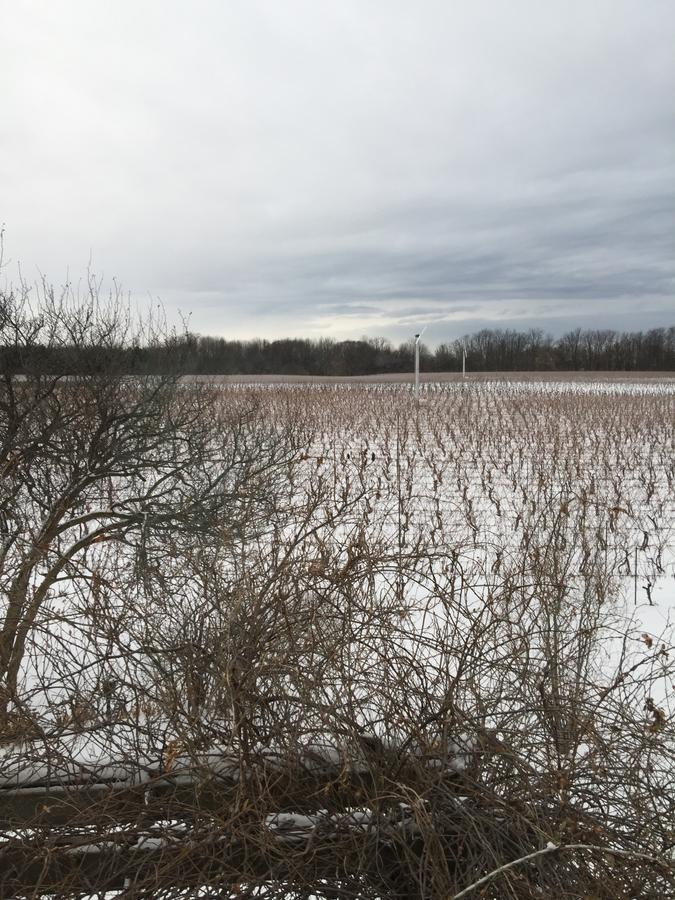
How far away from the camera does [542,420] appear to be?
19.2 m

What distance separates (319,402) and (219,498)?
57.5ft

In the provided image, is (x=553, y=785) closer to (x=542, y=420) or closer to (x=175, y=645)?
(x=175, y=645)

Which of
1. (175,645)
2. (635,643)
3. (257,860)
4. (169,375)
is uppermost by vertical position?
(169,375)

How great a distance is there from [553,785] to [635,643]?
348cm

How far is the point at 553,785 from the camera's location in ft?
7.50

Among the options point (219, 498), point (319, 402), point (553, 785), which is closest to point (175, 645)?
point (553, 785)

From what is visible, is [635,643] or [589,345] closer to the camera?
[635,643]

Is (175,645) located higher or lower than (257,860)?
higher

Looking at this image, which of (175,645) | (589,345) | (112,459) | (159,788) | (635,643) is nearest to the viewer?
(159,788)

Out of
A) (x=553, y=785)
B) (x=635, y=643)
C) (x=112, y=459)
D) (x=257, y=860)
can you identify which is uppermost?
(x=112, y=459)

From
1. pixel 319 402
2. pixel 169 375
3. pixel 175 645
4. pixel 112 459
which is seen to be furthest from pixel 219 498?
pixel 319 402

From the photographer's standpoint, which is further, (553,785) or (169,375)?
(169,375)

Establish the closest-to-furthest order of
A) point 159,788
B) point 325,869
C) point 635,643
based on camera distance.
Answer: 1. point 325,869
2. point 159,788
3. point 635,643

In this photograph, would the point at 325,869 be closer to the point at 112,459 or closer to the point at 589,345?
the point at 112,459
